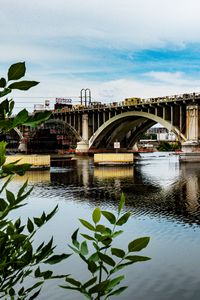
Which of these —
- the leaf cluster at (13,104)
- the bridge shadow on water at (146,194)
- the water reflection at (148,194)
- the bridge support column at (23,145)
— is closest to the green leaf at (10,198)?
the leaf cluster at (13,104)

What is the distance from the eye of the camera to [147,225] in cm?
2372

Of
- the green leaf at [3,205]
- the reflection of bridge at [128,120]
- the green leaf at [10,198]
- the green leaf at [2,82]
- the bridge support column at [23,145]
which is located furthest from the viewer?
the bridge support column at [23,145]

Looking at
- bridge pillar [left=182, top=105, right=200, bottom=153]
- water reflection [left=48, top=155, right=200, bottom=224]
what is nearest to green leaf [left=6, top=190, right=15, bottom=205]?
water reflection [left=48, top=155, right=200, bottom=224]

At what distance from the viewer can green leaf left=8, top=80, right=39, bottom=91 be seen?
301 cm

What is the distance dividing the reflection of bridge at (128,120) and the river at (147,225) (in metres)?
35.1

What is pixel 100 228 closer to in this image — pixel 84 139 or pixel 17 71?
pixel 17 71

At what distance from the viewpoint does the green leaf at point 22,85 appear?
9.88 ft

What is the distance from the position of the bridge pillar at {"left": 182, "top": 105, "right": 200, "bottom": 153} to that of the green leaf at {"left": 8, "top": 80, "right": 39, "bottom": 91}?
7923 centimetres

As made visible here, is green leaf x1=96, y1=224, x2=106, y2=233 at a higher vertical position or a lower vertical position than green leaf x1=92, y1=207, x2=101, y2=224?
lower

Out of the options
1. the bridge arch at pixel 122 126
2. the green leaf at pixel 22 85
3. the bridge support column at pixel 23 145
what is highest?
the bridge arch at pixel 122 126

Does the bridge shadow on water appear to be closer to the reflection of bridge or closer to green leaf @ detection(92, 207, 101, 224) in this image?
green leaf @ detection(92, 207, 101, 224)

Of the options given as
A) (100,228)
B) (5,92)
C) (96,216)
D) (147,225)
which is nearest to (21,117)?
(5,92)

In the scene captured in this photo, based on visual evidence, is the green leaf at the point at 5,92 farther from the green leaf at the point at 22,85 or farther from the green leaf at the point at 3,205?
the green leaf at the point at 3,205

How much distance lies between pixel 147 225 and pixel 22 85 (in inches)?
852
